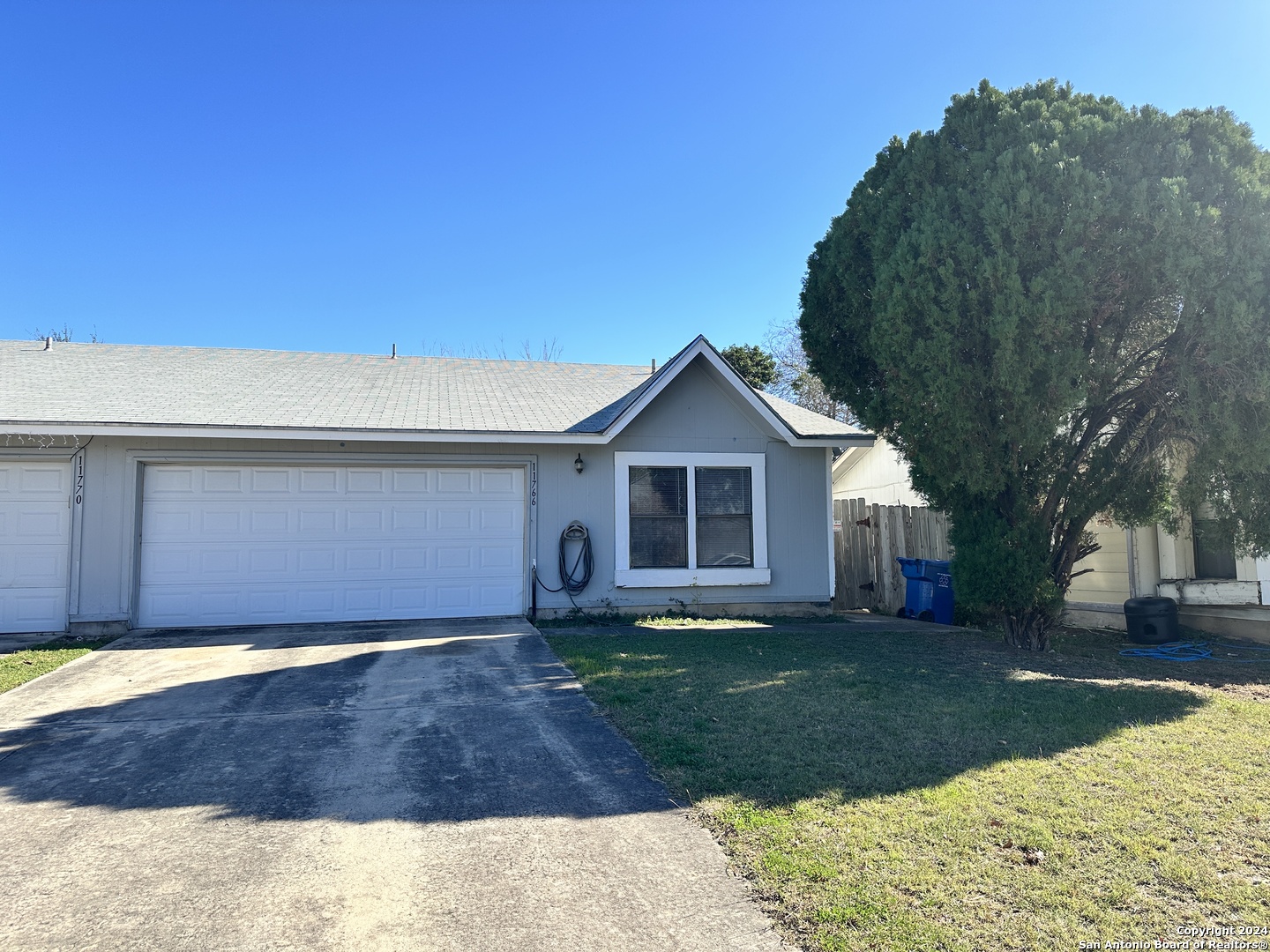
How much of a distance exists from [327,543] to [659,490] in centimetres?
481

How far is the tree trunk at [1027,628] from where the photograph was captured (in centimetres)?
893

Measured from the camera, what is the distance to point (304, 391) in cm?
1139

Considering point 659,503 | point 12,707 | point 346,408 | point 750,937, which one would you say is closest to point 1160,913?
point 750,937

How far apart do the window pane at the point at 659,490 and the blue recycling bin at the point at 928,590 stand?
404 centimetres

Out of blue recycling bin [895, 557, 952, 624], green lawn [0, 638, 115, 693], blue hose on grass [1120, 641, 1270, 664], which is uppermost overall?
blue recycling bin [895, 557, 952, 624]

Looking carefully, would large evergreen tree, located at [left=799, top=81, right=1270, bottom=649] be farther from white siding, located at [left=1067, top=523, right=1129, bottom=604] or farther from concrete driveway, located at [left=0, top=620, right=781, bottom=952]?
concrete driveway, located at [left=0, top=620, right=781, bottom=952]

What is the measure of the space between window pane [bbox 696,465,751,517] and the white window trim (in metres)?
0.09

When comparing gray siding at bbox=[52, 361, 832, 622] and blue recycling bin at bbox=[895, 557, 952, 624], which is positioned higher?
gray siding at bbox=[52, 361, 832, 622]

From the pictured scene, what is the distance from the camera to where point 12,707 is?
6.00 metres

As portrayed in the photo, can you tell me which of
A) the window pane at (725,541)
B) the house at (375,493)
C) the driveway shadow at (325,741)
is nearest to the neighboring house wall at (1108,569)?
the house at (375,493)

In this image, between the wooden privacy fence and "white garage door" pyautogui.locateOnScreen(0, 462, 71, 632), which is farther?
the wooden privacy fence

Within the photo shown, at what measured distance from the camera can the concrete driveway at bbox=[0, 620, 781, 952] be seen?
2828 millimetres

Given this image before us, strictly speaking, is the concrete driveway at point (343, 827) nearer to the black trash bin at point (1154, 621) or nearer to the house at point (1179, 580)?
the house at point (1179, 580)

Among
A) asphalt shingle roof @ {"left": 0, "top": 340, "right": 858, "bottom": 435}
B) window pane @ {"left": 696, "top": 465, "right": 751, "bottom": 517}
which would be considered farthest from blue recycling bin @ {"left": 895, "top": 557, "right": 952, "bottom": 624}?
window pane @ {"left": 696, "top": 465, "right": 751, "bottom": 517}
